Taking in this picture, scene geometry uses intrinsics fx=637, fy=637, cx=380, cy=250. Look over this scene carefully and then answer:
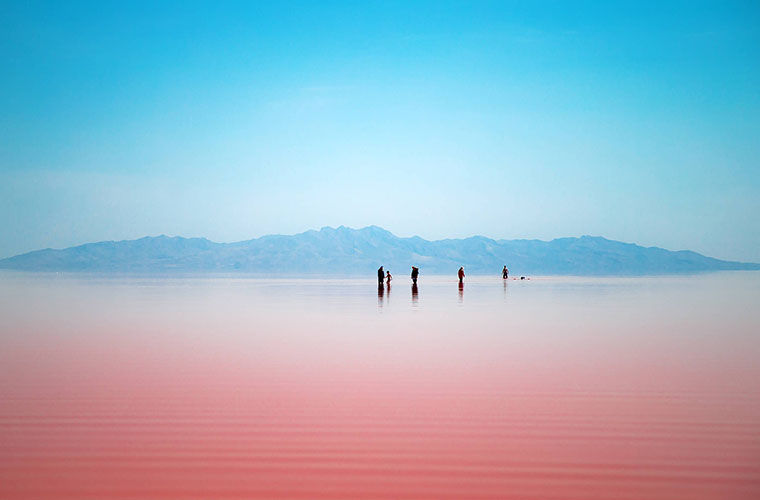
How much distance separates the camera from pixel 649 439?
6.04 metres

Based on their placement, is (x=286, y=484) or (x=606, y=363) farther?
(x=606, y=363)

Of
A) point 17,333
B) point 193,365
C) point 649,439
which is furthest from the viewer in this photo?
point 17,333

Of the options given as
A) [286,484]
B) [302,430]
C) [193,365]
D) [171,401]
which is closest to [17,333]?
[193,365]

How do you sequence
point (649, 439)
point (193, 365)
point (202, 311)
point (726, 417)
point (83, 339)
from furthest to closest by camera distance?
point (202, 311), point (83, 339), point (193, 365), point (726, 417), point (649, 439)

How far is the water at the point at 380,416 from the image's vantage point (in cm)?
497

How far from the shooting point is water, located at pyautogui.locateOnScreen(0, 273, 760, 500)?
4.97 metres

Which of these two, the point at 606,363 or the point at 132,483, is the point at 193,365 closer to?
the point at 132,483

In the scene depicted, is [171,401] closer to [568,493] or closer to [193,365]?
[193,365]

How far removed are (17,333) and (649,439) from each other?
13.7 metres

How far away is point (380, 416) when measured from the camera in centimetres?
687

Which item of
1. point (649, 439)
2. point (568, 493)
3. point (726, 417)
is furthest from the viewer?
point (726, 417)

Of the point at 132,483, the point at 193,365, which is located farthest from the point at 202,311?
the point at 132,483

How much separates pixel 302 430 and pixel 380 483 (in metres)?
1.59

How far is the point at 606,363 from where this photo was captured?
10.2 m
